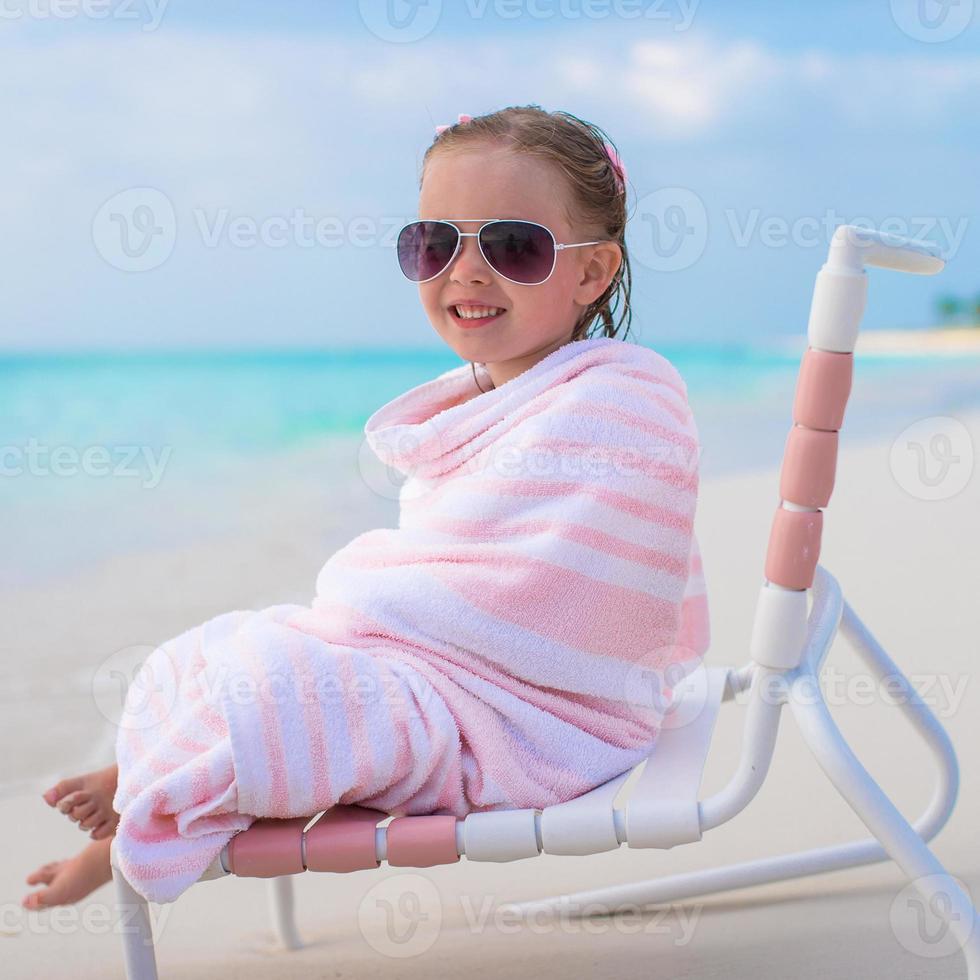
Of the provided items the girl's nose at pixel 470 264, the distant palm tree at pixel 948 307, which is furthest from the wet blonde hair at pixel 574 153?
the distant palm tree at pixel 948 307

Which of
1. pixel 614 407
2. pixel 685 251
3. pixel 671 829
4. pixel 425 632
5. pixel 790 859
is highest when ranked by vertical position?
pixel 685 251

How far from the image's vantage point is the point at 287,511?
13.8 feet

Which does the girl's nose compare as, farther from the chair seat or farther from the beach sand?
the beach sand

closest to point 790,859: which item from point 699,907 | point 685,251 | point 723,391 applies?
point 699,907

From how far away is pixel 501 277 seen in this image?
121 cm

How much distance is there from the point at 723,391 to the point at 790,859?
21.5 ft

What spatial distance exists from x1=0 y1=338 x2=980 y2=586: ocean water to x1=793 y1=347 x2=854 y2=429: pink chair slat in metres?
2.77

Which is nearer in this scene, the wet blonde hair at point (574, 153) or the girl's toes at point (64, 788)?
the girl's toes at point (64, 788)

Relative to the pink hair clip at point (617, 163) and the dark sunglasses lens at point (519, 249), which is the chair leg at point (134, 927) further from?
the pink hair clip at point (617, 163)


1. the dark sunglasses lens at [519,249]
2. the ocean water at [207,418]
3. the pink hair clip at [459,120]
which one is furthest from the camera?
the ocean water at [207,418]

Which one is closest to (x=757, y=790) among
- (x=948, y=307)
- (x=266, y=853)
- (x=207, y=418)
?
(x=266, y=853)

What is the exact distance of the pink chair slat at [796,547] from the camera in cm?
96

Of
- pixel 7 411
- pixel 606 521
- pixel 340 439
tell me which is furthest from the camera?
pixel 7 411

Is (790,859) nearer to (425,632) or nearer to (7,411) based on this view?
(425,632)
